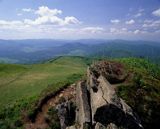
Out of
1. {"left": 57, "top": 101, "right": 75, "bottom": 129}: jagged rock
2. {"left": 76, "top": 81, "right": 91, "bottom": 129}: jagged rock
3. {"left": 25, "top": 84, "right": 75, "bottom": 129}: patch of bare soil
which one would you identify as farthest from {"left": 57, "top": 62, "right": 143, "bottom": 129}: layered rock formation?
{"left": 25, "top": 84, "right": 75, "bottom": 129}: patch of bare soil

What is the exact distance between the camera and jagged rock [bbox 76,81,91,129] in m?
20.4

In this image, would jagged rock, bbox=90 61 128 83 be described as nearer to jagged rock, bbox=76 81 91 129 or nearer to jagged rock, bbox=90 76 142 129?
jagged rock, bbox=76 81 91 129

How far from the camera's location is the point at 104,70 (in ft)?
97.5

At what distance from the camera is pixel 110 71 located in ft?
98.2

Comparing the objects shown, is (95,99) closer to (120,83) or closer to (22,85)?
(120,83)

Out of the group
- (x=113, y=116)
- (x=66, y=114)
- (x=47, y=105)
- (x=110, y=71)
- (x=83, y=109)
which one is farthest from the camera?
(x=110, y=71)

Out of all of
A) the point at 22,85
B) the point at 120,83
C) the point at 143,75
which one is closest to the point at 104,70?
the point at 120,83

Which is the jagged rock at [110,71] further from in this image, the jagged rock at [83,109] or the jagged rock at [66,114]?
the jagged rock at [66,114]

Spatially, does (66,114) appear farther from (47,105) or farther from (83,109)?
(47,105)

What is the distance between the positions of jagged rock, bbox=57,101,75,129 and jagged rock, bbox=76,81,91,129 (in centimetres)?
84

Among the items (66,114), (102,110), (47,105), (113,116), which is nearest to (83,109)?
(102,110)

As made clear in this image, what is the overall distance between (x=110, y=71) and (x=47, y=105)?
7.70m

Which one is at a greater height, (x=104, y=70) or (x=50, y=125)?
(x=104, y=70)

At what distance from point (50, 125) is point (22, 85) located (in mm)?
24029
